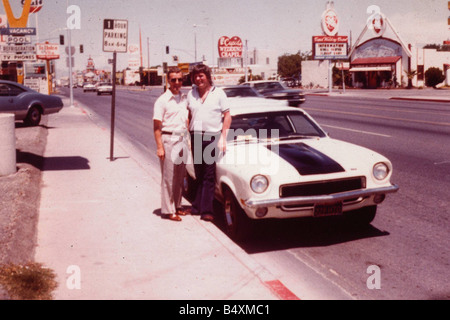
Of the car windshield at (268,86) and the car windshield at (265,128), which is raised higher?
the car windshield at (268,86)

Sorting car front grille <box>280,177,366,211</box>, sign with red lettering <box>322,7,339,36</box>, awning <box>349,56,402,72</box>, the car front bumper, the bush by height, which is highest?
sign with red lettering <box>322,7,339,36</box>

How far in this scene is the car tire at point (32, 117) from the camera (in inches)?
746

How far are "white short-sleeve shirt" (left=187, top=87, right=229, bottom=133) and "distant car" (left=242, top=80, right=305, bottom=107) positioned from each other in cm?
1859

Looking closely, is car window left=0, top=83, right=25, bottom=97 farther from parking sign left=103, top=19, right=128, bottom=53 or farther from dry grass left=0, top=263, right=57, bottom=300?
dry grass left=0, top=263, right=57, bottom=300

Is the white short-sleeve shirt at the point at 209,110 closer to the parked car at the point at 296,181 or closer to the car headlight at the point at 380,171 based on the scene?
the parked car at the point at 296,181

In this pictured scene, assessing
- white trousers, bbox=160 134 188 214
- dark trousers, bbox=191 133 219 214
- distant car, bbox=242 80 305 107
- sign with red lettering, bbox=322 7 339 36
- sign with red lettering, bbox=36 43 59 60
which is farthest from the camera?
sign with red lettering, bbox=322 7 339 36

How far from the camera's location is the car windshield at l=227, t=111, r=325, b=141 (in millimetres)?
6883

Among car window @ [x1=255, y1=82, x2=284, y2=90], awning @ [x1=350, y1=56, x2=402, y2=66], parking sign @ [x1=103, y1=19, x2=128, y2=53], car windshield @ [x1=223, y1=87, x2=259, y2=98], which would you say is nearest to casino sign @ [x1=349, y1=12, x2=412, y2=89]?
awning @ [x1=350, y1=56, x2=402, y2=66]

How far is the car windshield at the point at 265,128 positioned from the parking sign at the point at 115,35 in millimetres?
4679

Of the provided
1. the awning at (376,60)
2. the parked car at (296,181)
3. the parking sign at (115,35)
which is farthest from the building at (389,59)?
the parked car at (296,181)

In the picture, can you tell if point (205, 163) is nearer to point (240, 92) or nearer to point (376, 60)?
point (240, 92)

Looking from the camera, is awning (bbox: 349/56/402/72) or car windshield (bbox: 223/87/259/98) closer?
car windshield (bbox: 223/87/259/98)
